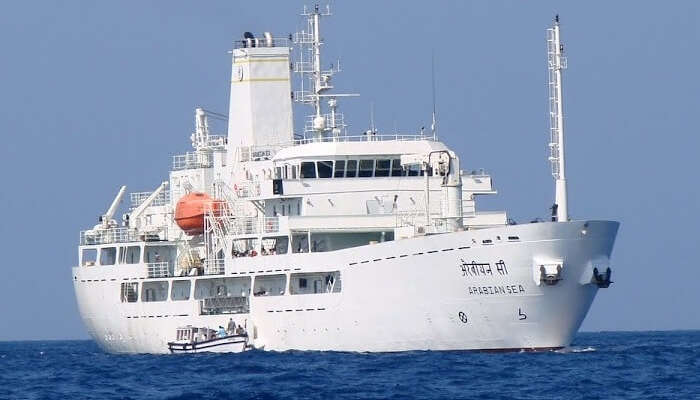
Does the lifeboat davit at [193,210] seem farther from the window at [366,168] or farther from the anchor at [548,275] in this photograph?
the anchor at [548,275]

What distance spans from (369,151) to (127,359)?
1357 centimetres

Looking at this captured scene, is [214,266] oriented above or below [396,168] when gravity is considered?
below

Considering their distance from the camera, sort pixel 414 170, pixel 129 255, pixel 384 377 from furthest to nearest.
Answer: pixel 129 255 < pixel 414 170 < pixel 384 377

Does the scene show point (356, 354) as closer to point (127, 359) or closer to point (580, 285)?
point (580, 285)

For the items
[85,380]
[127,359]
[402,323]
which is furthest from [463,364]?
[127,359]

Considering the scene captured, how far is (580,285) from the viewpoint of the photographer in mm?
62969

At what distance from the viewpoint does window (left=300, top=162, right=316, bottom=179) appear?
232ft

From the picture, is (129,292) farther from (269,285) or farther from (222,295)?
(269,285)

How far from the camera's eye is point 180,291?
3051 inches

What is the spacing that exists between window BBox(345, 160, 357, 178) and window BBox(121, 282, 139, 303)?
1355cm

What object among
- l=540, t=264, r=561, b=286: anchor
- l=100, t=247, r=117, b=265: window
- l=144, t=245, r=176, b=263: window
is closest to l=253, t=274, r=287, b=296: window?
l=144, t=245, r=176, b=263: window

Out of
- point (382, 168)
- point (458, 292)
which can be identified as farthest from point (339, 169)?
point (458, 292)

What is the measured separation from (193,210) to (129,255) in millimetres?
6636

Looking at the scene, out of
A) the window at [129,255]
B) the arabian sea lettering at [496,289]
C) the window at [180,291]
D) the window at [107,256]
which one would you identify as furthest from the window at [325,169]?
the window at [107,256]
